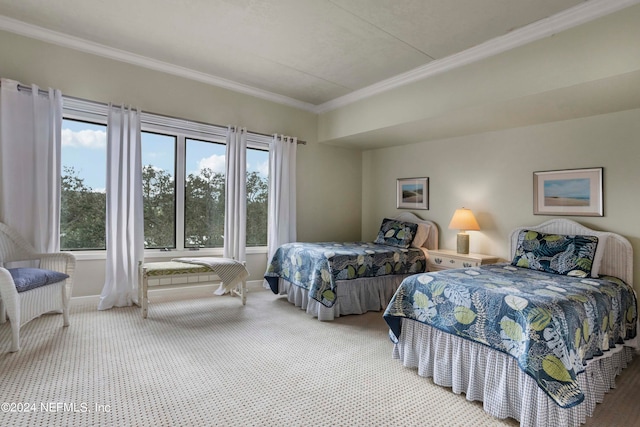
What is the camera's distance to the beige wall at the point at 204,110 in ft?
11.1

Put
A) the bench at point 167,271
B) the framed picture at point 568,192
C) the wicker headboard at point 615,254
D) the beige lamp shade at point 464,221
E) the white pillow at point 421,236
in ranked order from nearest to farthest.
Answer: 1. the wicker headboard at point 615,254
2. the framed picture at point 568,192
3. the bench at point 167,271
4. the beige lamp shade at point 464,221
5. the white pillow at point 421,236

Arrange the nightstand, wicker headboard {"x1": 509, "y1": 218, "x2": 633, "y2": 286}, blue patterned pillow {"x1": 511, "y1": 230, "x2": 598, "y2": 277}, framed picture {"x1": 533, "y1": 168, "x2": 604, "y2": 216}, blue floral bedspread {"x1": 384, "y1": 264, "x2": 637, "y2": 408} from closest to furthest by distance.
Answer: blue floral bedspread {"x1": 384, "y1": 264, "x2": 637, "y2": 408}
blue patterned pillow {"x1": 511, "y1": 230, "x2": 598, "y2": 277}
wicker headboard {"x1": 509, "y1": 218, "x2": 633, "y2": 286}
framed picture {"x1": 533, "y1": 168, "x2": 604, "y2": 216}
the nightstand

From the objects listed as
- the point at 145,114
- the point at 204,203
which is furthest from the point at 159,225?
the point at 145,114

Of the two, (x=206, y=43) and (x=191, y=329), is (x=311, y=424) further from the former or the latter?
(x=206, y=43)

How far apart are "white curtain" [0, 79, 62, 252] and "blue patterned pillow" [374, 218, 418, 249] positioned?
383 cm

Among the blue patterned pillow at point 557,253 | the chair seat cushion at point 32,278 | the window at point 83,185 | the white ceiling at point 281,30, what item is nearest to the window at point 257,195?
the white ceiling at point 281,30

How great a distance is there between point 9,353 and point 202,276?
185cm

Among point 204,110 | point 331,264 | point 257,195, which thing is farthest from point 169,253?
point 331,264

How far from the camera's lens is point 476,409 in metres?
2.03

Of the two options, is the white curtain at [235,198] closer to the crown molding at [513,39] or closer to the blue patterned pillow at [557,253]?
the crown molding at [513,39]

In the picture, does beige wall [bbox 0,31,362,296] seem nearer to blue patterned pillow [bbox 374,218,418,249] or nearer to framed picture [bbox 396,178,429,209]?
framed picture [bbox 396,178,429,209]

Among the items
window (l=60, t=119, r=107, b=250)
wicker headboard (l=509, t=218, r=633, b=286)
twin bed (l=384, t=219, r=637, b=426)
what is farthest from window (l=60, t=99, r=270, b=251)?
wicker headboard (l=509, t=218, r=633, b=286)

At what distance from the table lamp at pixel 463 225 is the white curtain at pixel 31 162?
4.40m

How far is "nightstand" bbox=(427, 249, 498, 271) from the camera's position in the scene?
382 cm
